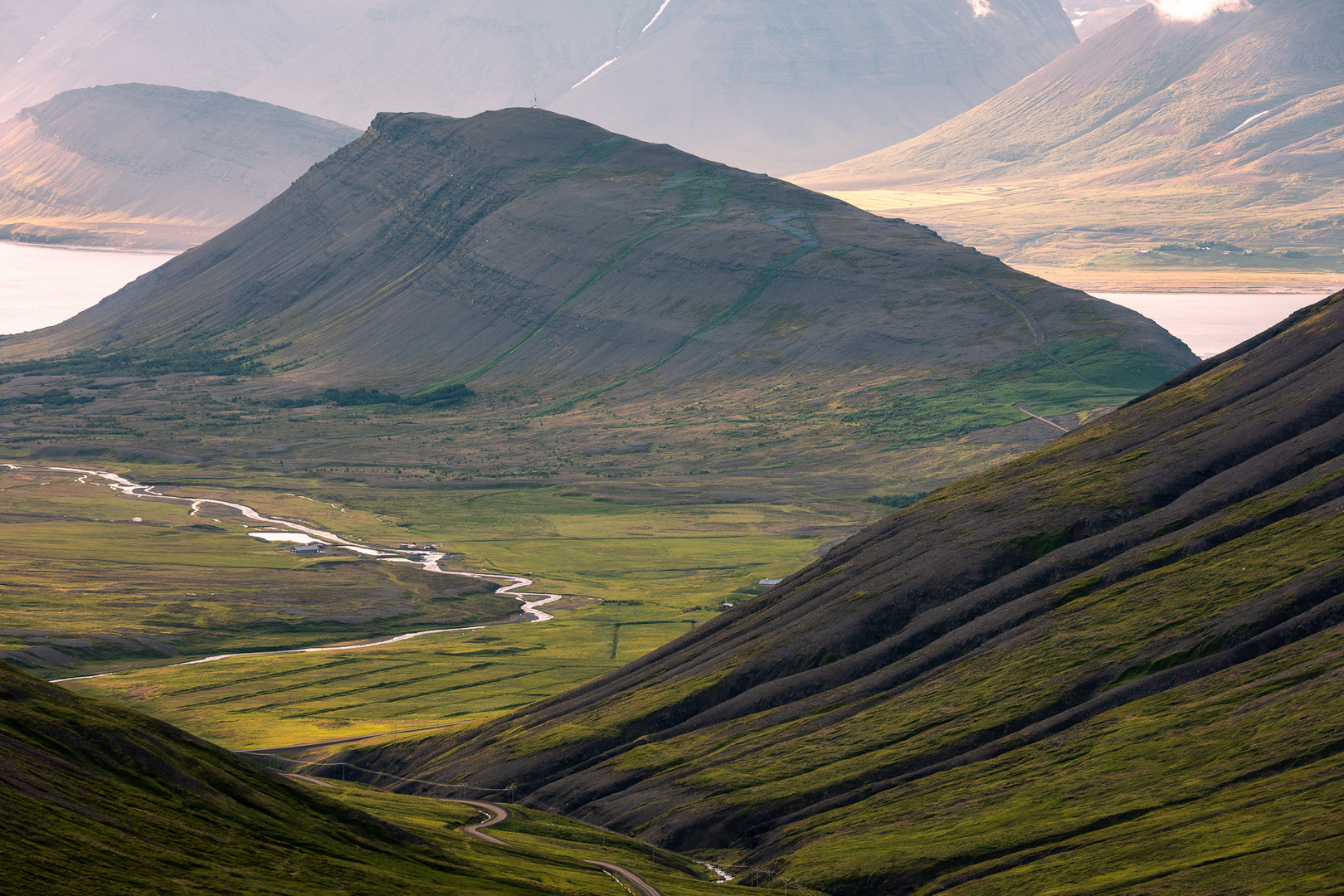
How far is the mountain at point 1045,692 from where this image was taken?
8562 cm

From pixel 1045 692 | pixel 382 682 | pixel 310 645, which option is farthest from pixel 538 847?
pixel 310 645

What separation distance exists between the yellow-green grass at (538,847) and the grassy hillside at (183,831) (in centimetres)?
26

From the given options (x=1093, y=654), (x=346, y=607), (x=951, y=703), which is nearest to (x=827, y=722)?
(x=951, y=703)

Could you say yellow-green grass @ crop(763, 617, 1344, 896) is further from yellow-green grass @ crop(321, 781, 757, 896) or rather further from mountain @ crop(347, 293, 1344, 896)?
yellow-green grass @ crop(321, 781, 757, 896)

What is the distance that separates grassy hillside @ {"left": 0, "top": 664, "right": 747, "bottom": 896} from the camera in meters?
62.9

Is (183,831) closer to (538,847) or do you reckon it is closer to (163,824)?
(163,824)

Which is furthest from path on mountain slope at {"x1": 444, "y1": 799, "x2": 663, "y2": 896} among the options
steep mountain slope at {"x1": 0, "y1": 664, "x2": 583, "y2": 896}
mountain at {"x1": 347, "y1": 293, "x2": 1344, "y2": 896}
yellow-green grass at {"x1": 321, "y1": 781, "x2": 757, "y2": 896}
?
steep mountain slope at {"x1": 0, "y1": 664, "x2": 583, "y2": 896}

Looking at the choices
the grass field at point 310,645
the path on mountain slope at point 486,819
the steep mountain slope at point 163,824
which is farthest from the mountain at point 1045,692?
the steep mountain slope at point 163,824

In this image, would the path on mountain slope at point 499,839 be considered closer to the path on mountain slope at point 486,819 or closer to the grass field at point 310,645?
the path on mountain slope at point 486,819

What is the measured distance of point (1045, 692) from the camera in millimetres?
106500

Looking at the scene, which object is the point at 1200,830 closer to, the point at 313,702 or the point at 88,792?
the point at 88,792

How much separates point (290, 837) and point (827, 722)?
47.7m

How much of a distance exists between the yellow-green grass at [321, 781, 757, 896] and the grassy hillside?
255 mm

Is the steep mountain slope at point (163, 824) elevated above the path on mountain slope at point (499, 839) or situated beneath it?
elevated above
